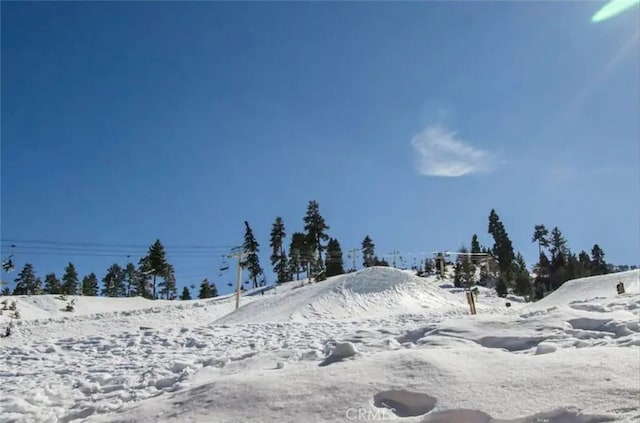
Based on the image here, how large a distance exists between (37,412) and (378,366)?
403 cm

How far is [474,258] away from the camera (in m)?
73.3

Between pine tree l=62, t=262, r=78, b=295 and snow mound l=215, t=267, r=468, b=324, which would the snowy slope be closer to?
snow mound l=215, t=267, r=468, b=324

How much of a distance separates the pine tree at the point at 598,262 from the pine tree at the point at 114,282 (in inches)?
3307

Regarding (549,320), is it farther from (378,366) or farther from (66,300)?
(66,300)

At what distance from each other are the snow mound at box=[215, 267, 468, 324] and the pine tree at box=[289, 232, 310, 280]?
33.9m

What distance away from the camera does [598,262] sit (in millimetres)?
85312

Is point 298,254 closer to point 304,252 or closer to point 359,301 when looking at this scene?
point 304,252

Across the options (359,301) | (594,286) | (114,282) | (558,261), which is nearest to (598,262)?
(558,261)

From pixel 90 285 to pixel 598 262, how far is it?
91.1 m

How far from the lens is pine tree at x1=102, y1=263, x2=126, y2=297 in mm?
86625

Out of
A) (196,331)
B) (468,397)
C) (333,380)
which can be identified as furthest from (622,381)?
(196,331)

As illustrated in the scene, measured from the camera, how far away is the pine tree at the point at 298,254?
225ft

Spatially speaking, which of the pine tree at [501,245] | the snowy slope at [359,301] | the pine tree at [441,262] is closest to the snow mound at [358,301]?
the snowy slope at [359,301]

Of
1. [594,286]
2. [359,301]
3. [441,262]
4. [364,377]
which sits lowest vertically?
[364,377]
